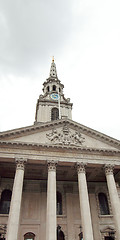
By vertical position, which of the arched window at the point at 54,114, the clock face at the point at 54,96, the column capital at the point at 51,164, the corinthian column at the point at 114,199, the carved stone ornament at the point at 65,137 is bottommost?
the corinthian column at the point at 114,199

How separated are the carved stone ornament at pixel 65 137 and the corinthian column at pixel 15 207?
12.9 feet

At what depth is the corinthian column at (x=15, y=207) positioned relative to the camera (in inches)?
529

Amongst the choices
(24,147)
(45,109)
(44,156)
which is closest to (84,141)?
(44,156)

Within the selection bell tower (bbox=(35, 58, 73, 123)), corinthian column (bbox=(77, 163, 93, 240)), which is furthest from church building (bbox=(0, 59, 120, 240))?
bell tower (bbox=(35, 58, 73, 123))

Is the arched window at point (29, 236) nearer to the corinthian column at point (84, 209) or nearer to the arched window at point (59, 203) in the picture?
the arched window at point (59, 203)

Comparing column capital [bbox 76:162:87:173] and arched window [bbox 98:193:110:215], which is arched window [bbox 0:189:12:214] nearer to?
column capital [bbox 76:162:87:173]

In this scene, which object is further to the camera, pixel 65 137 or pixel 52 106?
pixel 52 106

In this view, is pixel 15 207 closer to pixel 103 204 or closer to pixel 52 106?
pixel 103 204

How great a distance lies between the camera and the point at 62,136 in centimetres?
1977

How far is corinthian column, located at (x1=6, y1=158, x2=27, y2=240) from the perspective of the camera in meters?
13.4

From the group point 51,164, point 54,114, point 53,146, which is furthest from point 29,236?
point 54,114

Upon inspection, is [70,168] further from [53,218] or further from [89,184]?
[53,218]

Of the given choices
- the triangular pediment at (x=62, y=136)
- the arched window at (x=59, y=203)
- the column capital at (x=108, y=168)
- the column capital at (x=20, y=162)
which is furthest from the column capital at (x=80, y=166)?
the arched window at (x=59, y=203)

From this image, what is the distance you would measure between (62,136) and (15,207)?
8391 millimetres
